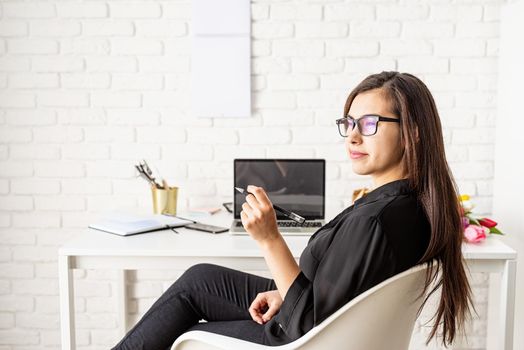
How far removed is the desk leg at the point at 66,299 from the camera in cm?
168

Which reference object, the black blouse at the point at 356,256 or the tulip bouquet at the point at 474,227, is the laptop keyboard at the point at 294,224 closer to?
the tulip bouquet at the point at 474,227

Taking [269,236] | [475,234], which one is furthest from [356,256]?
[475,234]

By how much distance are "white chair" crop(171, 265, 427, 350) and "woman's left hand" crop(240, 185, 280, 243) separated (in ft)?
0.80

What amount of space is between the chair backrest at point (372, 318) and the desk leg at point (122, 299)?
4.60 ft

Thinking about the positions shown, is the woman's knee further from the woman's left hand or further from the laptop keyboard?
the woman's left hand

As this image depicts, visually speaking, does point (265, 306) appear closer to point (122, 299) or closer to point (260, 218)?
point (260, 218)

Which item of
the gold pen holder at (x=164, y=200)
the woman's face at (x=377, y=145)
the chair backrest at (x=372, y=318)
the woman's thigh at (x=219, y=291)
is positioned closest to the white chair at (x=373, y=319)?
the chair backrest at (x=372, y=318)

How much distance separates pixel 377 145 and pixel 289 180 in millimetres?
758

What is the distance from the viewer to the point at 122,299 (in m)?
2.36

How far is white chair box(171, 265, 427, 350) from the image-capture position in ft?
3.53

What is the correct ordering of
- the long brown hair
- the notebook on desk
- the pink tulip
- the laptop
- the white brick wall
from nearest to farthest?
the long brown hair → the pink tulip → the notebook on desk → the laptop → the white brick wall

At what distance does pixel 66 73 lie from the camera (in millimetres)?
2303

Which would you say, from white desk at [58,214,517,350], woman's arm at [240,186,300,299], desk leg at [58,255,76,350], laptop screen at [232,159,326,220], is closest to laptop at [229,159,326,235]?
laptop screen at [232,159,326,220]

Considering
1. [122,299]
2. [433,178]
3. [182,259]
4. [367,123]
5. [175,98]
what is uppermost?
[175,98]
